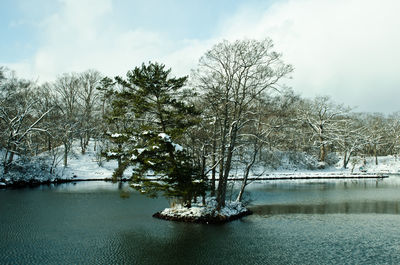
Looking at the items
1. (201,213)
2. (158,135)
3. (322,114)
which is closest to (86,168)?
(201,213)

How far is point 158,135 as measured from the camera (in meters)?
16.9

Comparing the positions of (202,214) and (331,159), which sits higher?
(331,159)

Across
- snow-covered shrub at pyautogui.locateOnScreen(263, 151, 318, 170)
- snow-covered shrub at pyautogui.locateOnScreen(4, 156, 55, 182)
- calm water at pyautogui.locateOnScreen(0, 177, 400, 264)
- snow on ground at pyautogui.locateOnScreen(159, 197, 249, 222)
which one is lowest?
calm water at pyautogui.locateOnScreen(0, 177, 400, 264)

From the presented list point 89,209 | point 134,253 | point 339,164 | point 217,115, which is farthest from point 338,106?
point 134,253

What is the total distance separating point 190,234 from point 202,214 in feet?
9.39

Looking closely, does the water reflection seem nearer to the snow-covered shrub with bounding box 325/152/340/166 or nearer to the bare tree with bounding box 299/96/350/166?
the bare tree with bounding box 299/96/350/166

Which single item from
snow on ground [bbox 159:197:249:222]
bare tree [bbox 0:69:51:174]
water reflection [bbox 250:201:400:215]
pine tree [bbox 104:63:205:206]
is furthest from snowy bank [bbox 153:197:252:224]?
bare tree [bbox 0:69:51:174]

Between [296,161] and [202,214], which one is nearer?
Answer: [202,214]

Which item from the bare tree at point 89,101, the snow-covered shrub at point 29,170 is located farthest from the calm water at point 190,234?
the bare tree at point 89,101

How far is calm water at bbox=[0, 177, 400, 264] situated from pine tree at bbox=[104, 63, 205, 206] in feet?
6.84

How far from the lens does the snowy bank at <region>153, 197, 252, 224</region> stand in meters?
18.0

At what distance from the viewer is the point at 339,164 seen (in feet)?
192

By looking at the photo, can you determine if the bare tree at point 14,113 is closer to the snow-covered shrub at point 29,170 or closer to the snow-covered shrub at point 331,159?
the snow-covered shrub at point 29,170

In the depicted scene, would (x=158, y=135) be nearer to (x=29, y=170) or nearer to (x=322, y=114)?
(x=29, y=170)
